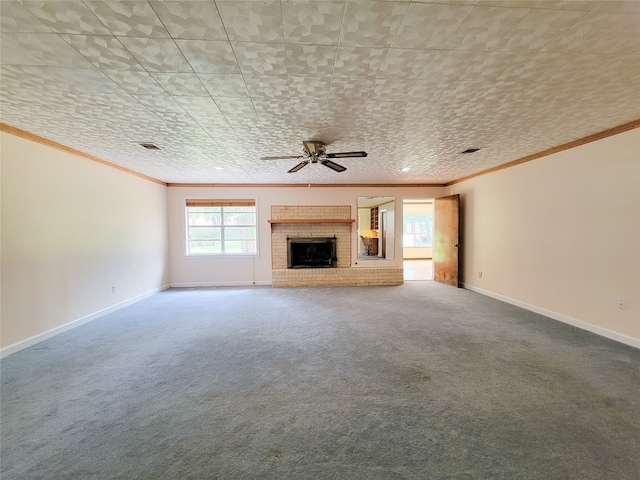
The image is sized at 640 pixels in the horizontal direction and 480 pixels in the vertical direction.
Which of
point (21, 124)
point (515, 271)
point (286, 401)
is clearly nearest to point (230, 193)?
point (21, 124)

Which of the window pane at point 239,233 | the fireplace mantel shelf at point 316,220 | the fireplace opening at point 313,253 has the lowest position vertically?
the fireplace opening at point 313,253

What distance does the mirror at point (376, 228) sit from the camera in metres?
7.04

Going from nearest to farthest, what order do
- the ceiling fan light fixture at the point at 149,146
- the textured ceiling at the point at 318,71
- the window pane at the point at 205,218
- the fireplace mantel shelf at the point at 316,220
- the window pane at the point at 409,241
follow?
the textured ceiling at the point at 318,71 → the ceiling fan light fixture at the point at 149,146 → the fireplace mantel shelf at the point at 316,220 → the window pane at the point at 205,218 → the window pane at the point at 409,241

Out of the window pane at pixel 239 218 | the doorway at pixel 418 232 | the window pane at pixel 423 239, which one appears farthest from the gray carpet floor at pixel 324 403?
the window pane at pixel 423 239

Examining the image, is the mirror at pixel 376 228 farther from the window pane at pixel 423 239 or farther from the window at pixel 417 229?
the window pane at pixel 423 239

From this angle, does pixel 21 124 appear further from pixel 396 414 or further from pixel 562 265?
pixel 562 265

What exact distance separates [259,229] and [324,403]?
4.71 metres

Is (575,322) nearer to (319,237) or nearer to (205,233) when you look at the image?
(319,237)

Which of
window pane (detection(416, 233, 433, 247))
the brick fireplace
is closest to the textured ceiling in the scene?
the brick fireplace

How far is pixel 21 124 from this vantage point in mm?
2629

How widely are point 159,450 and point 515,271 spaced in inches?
202

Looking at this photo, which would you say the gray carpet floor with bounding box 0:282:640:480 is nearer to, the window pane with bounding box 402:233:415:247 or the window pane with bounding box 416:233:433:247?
the window pane with bounding box 402:233:415:247

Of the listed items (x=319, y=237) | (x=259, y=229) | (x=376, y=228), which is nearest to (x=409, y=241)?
(x=376, y=228)

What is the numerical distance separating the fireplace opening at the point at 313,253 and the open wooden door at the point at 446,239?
252 cm
